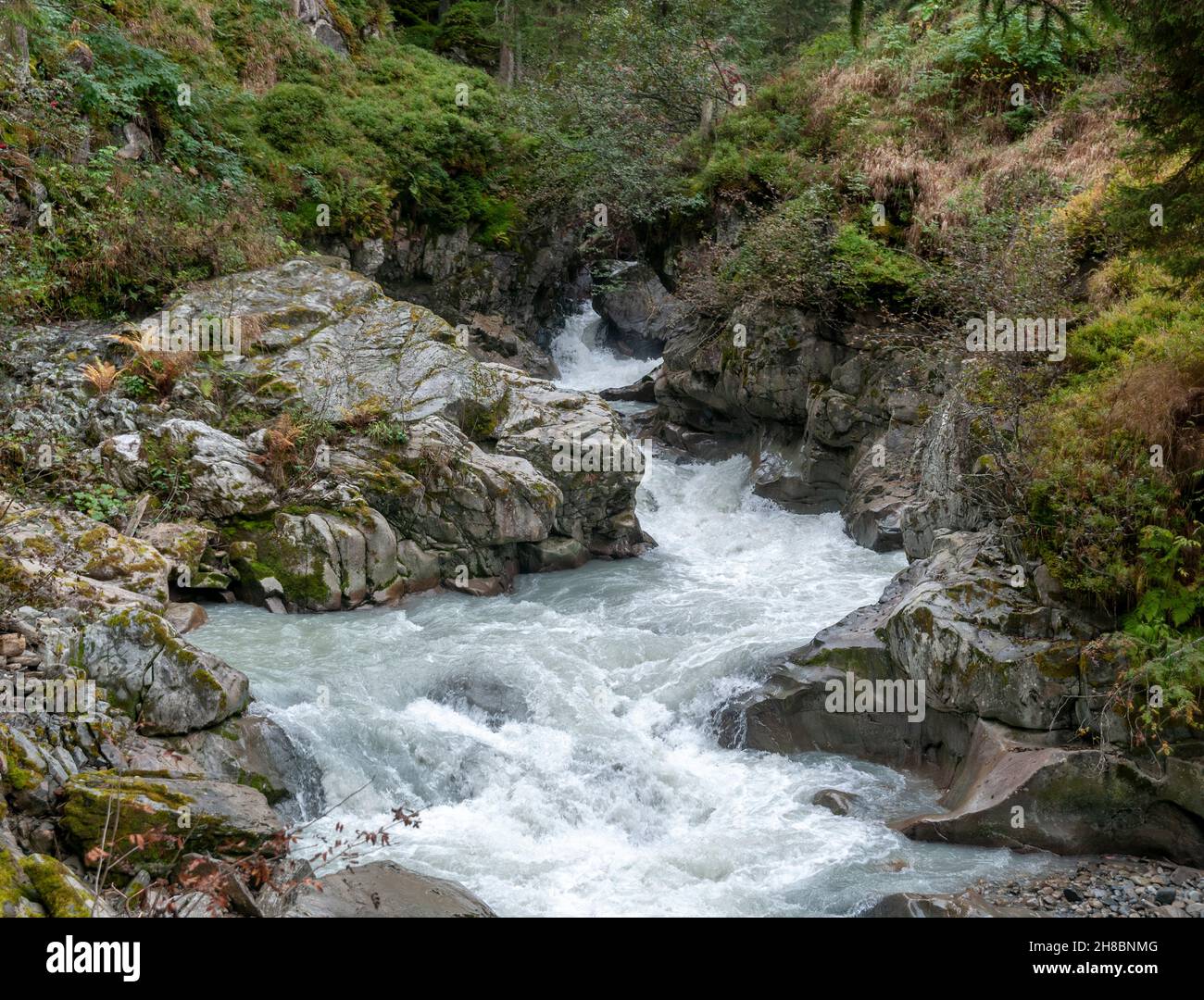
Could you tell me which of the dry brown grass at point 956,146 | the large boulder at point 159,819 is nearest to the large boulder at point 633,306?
the dry brown grass at point 956,146

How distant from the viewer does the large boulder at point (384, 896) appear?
627 cm

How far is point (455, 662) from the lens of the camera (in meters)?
11.1

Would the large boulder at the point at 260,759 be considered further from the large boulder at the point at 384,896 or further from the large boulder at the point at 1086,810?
the large boulder at the point at 1086,810

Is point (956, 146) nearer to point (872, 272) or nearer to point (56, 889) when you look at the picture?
point (872, 272)

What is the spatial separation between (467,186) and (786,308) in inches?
413

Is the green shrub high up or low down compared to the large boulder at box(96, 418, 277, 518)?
up

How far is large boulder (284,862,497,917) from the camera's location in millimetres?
6266

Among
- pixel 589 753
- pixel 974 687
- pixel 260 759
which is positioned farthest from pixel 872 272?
pixel 260 759

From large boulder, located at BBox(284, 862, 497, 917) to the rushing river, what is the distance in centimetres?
60

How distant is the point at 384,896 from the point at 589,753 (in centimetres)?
340

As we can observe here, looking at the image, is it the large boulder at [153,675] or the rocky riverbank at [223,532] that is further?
the large boulder at [153,675]

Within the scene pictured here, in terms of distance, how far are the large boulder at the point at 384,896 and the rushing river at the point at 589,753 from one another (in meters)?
0.60

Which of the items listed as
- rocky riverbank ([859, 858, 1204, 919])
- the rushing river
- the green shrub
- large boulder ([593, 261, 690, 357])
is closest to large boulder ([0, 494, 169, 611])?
the rushing river

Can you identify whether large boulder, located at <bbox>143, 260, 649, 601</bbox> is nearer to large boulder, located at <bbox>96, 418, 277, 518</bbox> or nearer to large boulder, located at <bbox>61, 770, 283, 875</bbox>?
large boulder, located at <bbox>96, 418, 277, 518</bbox>
